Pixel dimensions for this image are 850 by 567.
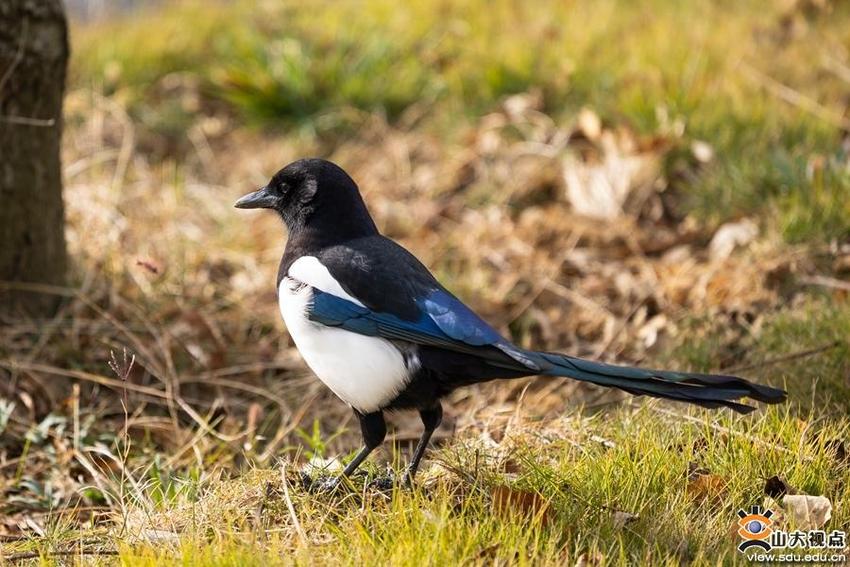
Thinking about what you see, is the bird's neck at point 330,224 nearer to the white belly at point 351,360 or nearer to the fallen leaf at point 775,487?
the white belly at point 351,360

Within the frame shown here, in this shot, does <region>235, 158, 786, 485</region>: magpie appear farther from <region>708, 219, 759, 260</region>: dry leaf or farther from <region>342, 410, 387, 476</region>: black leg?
<region>708, 219, 759, 260</region>: dry leaf

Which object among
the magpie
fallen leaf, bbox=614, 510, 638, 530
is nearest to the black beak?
the magpie

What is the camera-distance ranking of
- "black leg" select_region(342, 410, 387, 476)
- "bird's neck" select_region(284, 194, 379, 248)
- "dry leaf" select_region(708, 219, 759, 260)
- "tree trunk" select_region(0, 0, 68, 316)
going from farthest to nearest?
"dry leaf" select_region(708, 219, 759, 260) < "tree trunk" select_region(0, 0, 68, 316) < "bird's neck" select_region(284, 194, 379, 248) < "black leg" select_region(342, 410, 387, 476)

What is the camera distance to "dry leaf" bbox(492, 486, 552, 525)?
2465mm

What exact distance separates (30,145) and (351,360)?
1.76 metres

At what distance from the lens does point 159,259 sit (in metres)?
4.61

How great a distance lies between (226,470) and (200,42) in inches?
167

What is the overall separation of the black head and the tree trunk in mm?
1076

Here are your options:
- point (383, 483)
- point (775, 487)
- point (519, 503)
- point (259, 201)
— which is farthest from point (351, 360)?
point (775, 487)

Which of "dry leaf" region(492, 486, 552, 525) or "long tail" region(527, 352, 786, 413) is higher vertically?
"long tail" region(527, 352, 786, 413)

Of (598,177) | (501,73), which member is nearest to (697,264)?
(598,177)

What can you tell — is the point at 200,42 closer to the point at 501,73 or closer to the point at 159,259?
the point at 501,73

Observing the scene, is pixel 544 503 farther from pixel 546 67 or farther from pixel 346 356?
pixel 546 67

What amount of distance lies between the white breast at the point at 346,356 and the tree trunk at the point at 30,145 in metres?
1.45
